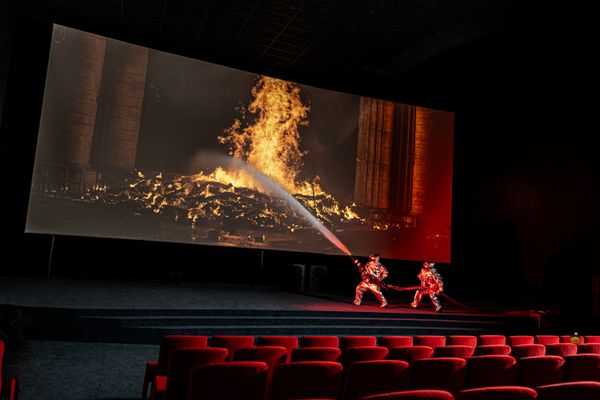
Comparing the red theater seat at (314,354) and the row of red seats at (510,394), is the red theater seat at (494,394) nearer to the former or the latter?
the row of red seats at (510,394)

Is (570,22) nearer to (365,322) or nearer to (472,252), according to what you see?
(472,252)

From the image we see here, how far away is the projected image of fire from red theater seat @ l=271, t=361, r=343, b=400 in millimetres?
7345

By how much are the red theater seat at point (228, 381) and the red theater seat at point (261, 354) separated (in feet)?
2.66

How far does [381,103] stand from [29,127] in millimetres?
8026

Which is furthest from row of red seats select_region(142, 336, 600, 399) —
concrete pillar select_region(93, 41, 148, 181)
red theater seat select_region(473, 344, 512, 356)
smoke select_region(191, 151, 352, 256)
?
smoke select_region(191, 151, 352, 256)

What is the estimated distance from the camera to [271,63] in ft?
37.1

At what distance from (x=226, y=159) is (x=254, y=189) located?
0.90 metres

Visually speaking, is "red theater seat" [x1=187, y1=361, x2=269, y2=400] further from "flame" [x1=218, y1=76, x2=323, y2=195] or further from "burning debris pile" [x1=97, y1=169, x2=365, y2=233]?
"flame" [x1=218, y1=76, x2=323, y2=195]

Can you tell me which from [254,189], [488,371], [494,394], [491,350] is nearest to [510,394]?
[494,394]

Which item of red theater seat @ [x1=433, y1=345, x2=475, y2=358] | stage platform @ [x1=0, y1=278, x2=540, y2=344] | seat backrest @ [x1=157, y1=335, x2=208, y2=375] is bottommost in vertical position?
stage platform @ [x1=0, y1=278, x2=540, y2=344]

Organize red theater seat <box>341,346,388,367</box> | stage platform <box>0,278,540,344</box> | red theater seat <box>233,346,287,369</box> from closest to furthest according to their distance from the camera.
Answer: red theater seat <box>233,346,287,369</box>, red theater seat <box>341,346,388,367</box>, stage platform <box>0,278,540,344</box>

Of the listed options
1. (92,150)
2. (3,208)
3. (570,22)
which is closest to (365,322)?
(92,150)

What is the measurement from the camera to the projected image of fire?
31.2ft

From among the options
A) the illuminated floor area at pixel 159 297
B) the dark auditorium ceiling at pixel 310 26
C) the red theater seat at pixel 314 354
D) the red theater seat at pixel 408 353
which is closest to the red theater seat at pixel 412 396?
the red theater seat at pixel 314 354
